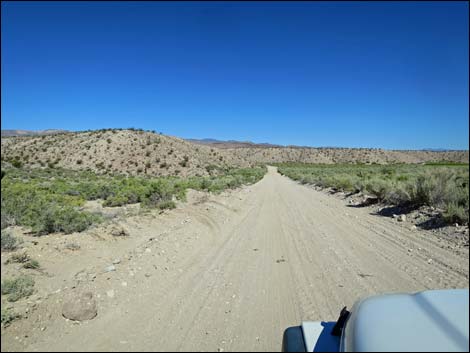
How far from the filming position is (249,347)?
3.81 m

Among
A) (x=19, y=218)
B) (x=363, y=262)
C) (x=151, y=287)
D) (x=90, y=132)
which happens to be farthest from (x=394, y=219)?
(x=90, y=132)

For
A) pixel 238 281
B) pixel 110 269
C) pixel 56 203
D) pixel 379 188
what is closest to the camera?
pixel 238 281

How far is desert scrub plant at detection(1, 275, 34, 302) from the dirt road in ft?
Answer: 2.61

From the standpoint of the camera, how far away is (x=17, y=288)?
18.2 ft

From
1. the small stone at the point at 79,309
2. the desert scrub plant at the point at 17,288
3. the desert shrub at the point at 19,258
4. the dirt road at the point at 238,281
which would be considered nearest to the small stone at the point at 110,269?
the dirt road at the point at 238,281

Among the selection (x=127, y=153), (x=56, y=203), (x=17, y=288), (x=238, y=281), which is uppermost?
(x=127, y=153)

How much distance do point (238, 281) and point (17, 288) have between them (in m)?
3.69

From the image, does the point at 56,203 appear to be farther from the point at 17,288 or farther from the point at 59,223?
the point at 17,288

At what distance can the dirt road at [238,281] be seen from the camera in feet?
12.0

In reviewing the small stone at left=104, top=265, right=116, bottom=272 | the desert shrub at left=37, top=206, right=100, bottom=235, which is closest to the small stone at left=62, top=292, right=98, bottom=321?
the small stone at left=104, top=265, right=116, bottom=272

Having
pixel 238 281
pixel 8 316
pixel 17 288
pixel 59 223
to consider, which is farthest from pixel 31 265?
pixel 238 281

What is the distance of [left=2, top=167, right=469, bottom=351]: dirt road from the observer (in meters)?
3.65

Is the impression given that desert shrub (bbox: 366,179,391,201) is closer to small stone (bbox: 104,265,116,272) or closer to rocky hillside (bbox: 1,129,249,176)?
small stone (bbox: 104,265,116,272)

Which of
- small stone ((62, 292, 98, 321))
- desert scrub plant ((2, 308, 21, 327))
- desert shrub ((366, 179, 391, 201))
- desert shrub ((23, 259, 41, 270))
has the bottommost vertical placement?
desert shrub ((23, 259, 41, 270))
